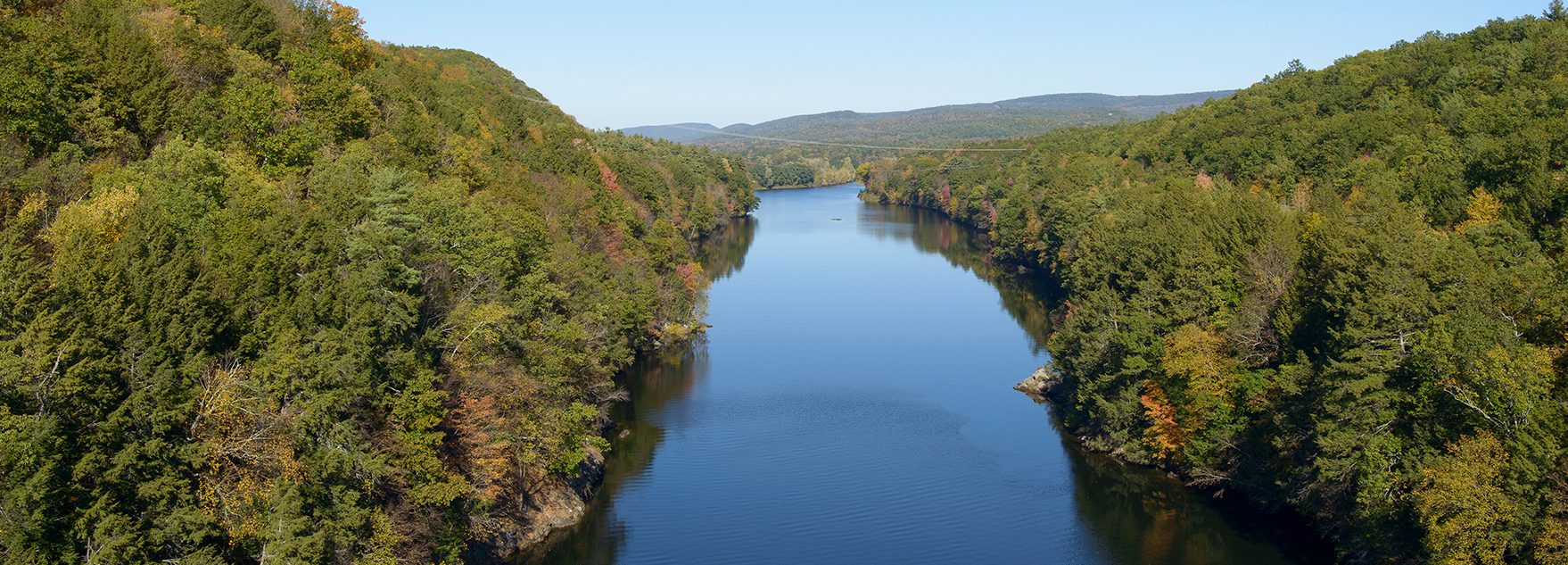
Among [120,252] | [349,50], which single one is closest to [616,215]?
[349,50]

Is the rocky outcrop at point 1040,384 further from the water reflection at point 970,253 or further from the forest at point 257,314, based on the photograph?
the forest at point 257,314

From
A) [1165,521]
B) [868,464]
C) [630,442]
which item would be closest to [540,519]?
[630,442]

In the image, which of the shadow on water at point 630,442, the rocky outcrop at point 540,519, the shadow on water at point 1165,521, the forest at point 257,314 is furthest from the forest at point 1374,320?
the forest at point 257,314

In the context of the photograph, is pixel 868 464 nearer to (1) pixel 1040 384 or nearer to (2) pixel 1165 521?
(2) pixel 1165 521

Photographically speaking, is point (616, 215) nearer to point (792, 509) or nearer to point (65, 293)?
point (792, 509)

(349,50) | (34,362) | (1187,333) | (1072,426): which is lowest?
(1072,426)

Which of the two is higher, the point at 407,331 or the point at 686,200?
the point at 407,331

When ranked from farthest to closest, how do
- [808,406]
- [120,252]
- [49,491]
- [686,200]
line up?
[686,200], [808,406], [120,252], [49,491]
